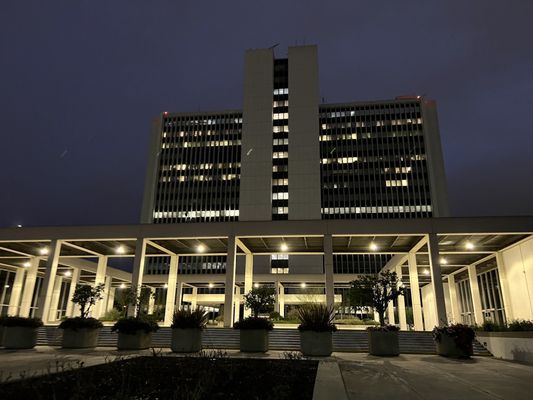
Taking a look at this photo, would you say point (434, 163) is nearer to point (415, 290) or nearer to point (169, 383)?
point (415, 290)

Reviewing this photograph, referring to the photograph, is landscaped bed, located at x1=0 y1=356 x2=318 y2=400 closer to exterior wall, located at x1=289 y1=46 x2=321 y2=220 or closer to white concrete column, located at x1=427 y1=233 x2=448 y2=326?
white concrete column, located at x1=427 y1=233 x2=448 y2=326

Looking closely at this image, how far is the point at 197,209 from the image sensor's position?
3533 inches

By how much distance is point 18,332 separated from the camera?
17516mm

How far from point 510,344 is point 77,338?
19442 millimetres

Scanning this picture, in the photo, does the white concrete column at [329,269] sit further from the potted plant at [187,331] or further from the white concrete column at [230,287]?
the potted plant at [187,331]

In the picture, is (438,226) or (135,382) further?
(438,226)

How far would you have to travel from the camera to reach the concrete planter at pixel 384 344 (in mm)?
16078

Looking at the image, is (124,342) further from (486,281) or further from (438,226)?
(486,281)

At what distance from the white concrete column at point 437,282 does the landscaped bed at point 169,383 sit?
14.7 m

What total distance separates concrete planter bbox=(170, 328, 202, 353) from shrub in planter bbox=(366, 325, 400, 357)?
7.68m

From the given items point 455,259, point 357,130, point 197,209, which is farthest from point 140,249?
point 357,130

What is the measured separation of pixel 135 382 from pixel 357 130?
87.9 metres

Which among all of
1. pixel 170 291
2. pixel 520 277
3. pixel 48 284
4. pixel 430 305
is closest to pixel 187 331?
pixel 170 291

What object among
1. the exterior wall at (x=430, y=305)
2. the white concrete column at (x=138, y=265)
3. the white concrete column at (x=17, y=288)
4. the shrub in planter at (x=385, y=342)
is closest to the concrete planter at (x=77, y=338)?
the white concrete column at (x=138, y=265)
